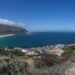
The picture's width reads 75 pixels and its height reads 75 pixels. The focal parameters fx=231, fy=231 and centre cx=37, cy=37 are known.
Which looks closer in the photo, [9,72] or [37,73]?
[9,72]

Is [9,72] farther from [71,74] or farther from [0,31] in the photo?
[0,31]

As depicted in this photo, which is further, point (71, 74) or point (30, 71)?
point (71, 74)

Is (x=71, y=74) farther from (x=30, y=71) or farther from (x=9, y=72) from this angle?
(x=9, y=72)

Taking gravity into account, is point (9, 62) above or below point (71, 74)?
above

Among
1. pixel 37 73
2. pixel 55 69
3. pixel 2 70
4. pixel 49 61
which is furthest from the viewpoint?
pixel 49 61

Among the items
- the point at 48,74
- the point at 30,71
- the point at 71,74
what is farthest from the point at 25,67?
the point at 71,74

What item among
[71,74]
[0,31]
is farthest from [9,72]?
[0,31]

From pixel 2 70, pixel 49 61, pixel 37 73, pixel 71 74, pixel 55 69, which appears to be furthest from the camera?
pixel 49 61

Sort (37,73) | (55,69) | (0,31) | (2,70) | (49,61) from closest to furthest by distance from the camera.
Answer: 1. (2,70)
2. (37,73)
3. (55,69)
4. (49,61)
5. (0,31)

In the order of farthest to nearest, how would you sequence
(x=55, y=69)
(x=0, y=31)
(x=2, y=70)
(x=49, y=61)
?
(x=0, y=31), (x=49, y=61), (x=55, y=69), (x=2, y=70)
